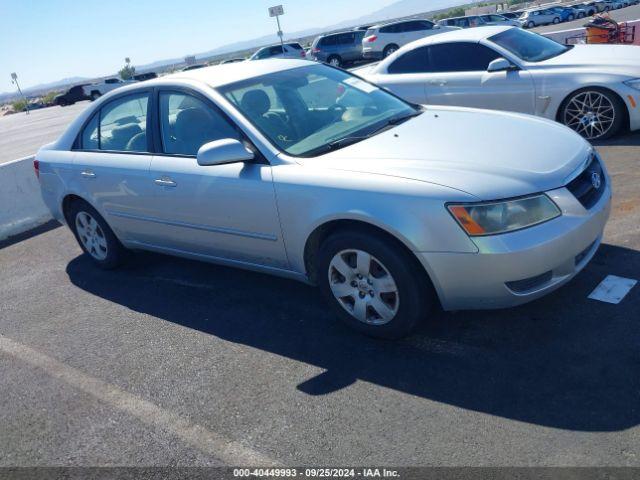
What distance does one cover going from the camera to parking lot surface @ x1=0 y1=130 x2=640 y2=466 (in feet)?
9.17

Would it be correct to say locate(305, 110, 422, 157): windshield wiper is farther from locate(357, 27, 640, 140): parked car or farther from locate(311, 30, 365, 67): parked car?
locate(311, 30, 365, 67): parked car

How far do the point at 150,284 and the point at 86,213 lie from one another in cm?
92

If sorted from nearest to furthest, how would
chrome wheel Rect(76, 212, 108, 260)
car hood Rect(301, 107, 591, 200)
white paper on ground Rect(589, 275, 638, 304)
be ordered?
car hood Rect(301, 107, 591, 200)
white paper on ground Rect(589, 275, 638, 304)
chrome wheel Rect(76, 212, 108, 260)

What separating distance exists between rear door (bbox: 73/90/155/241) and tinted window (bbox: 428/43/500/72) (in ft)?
15.5

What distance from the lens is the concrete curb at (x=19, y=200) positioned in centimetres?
781

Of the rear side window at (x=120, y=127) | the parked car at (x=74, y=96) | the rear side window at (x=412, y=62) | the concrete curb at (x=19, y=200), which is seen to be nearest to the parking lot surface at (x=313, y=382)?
the rear side window at (x=120, y=127)

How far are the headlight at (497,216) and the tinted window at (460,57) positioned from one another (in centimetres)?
519

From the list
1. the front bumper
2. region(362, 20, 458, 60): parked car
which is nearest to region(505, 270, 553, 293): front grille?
the front bumper

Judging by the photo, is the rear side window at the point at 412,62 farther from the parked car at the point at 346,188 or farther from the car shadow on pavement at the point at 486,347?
the car shadow on pavement at the point at 486,347

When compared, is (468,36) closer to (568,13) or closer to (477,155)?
(477,155)

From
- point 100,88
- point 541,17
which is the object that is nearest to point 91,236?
point 100,88

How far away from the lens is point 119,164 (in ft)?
15.9

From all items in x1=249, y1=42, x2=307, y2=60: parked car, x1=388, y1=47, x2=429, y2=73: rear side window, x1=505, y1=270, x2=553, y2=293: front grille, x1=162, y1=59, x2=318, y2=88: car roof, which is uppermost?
x1=249, y1=42, x2=307, y2=60: parked car

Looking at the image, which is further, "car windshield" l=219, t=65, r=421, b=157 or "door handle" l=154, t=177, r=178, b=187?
"door handle" l=154, t=177, r=178, b=187
